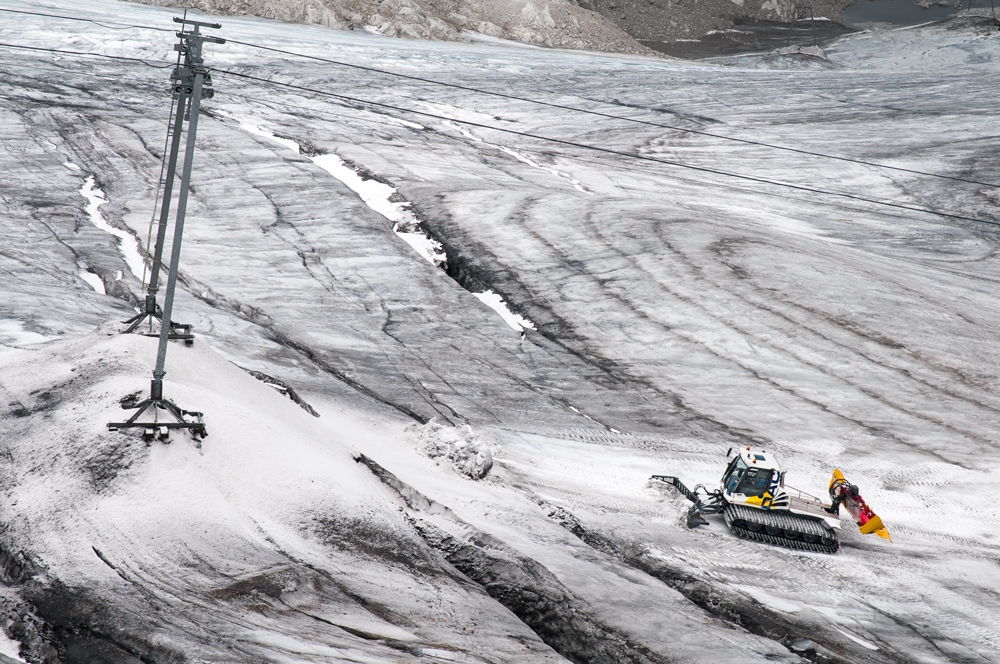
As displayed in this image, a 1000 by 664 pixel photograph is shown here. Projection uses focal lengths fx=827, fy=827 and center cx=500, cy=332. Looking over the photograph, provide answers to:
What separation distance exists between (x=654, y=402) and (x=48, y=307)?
457 inches

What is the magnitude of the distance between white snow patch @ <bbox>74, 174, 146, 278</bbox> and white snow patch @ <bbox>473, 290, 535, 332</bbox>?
7625 mm

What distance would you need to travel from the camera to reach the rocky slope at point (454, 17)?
43.5 metres

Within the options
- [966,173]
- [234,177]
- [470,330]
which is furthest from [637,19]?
[470,330]

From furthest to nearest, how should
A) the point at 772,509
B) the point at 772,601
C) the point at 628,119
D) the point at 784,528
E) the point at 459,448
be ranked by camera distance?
the point at 628,119
the point at 459,448
the point at 772,509
the point at 784,528
the point at 772,601

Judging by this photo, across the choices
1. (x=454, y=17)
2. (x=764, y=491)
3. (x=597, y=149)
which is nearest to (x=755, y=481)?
(x=764, y=491)

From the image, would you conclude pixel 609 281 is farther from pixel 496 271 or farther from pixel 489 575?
pixel 489 575

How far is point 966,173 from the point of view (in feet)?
98.5

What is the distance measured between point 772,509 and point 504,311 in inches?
345

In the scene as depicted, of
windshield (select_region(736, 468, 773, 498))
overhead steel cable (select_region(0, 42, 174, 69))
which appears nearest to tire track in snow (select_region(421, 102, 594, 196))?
overhead steel cable (select_region(0, 42, 174, 69))

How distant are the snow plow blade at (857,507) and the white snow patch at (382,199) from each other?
1158 cm

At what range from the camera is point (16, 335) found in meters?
13.3

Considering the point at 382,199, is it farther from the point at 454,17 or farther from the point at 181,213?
the point at 454,17

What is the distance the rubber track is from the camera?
39.5 feet

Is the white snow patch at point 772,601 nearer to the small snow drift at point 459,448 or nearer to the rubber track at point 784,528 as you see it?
the rubber track at point 784,528
